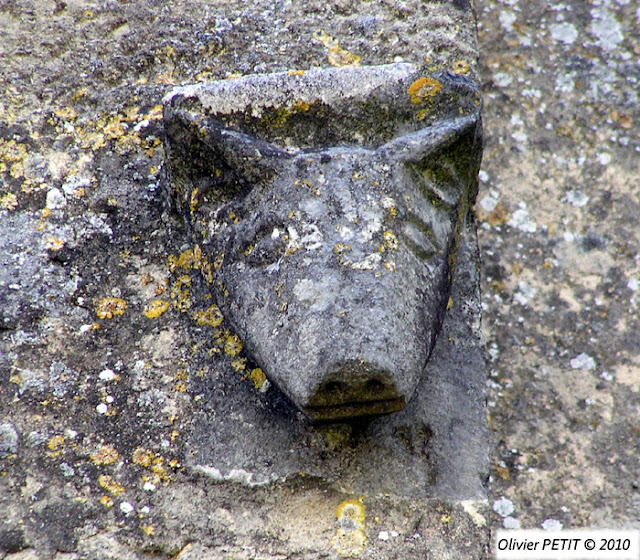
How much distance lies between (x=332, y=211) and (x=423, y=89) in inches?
14.2

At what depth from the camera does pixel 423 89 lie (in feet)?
4.83

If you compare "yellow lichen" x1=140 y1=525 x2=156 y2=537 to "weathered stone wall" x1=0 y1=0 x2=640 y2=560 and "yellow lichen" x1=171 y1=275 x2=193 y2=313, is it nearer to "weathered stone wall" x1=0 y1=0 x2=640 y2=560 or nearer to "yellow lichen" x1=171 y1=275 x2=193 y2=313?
"weathered stone wall" x1=0 y1=0 x2=640 y2=560

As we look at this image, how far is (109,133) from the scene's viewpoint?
165 centimetres

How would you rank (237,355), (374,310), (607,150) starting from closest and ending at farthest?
(374,310)
(237,355)
(607,150)

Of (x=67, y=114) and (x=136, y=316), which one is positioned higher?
(x=67, y=114)

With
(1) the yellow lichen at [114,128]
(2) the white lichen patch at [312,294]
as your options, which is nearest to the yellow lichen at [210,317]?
(2) the white lichen patch at [312,294]

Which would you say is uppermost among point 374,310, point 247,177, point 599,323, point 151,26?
point 151,26

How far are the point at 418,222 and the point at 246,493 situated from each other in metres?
0.60

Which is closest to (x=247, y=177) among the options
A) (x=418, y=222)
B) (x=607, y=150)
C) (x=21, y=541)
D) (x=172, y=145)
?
(x=172, y=145)

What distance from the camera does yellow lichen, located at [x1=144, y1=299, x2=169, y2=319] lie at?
148 cm

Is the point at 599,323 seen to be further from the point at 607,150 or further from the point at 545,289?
the point at 607,150

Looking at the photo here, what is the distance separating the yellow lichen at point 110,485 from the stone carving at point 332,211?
0.34 meters

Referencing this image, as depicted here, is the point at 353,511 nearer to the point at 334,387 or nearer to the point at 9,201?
the point at 334,387

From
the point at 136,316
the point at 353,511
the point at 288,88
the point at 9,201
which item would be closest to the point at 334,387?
the point at 353,511
